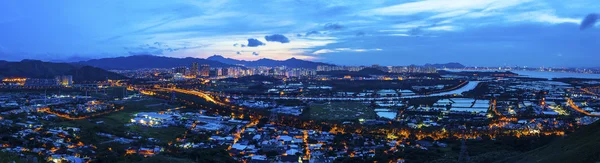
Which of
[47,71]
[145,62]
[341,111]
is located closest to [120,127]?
[341,111]

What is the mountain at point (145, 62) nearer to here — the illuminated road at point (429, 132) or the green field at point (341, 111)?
the green field at point (341, 111)

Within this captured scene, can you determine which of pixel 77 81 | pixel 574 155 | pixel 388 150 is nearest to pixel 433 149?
pixel 388 150

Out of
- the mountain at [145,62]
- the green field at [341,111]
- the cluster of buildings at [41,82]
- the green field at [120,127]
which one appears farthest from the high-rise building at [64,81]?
the mountain at [145,62]

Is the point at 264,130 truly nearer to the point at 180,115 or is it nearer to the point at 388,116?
the point at 180,115

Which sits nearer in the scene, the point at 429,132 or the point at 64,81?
the point at 429,132

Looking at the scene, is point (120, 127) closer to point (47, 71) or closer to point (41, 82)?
point (41, 82)
